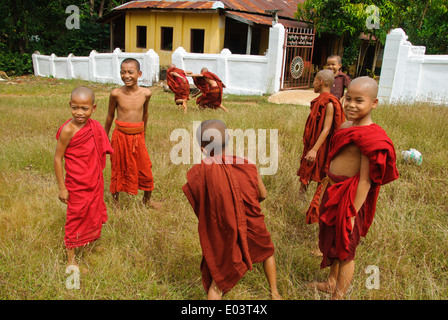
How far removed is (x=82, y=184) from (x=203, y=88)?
7.26 meters

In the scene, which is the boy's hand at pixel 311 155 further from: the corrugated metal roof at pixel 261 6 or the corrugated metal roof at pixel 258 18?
the corrugated metal roof at pixel 261 6

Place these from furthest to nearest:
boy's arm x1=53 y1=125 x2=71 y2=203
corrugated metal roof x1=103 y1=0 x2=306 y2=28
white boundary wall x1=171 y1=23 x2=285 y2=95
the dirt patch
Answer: corrugated metal roof x1=103 y1=0 x2=306 y2=28
white boundary wall x1=171 y1=23 x2=285 y2=95
the dirt patch
boy's arm x1=53 y1=125 x2=71 y2=203

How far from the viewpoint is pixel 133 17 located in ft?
61.1

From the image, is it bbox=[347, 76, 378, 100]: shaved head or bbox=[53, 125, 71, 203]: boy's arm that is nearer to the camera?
bbox=[347, 76, 378, 100]: shaved head

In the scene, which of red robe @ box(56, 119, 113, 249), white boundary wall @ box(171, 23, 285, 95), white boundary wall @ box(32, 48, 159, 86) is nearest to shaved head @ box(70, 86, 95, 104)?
red robe @ box(56, 119, 113, 249)

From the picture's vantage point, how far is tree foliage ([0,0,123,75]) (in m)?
20.4

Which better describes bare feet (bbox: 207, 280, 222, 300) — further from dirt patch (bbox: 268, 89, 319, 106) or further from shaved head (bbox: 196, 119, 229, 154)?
dirt patch (bbox: 268, 89, 319, 106)

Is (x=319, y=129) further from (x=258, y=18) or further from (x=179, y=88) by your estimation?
(x=258, y=18)

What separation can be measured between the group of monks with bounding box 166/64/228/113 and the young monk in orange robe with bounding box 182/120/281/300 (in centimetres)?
710

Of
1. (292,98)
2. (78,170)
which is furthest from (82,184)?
(292,98)

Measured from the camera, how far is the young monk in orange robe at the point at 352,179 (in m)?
2.19

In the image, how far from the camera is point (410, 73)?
385 inches

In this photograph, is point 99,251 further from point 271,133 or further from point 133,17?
point 133,17

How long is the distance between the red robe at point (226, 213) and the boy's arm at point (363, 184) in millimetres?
622
